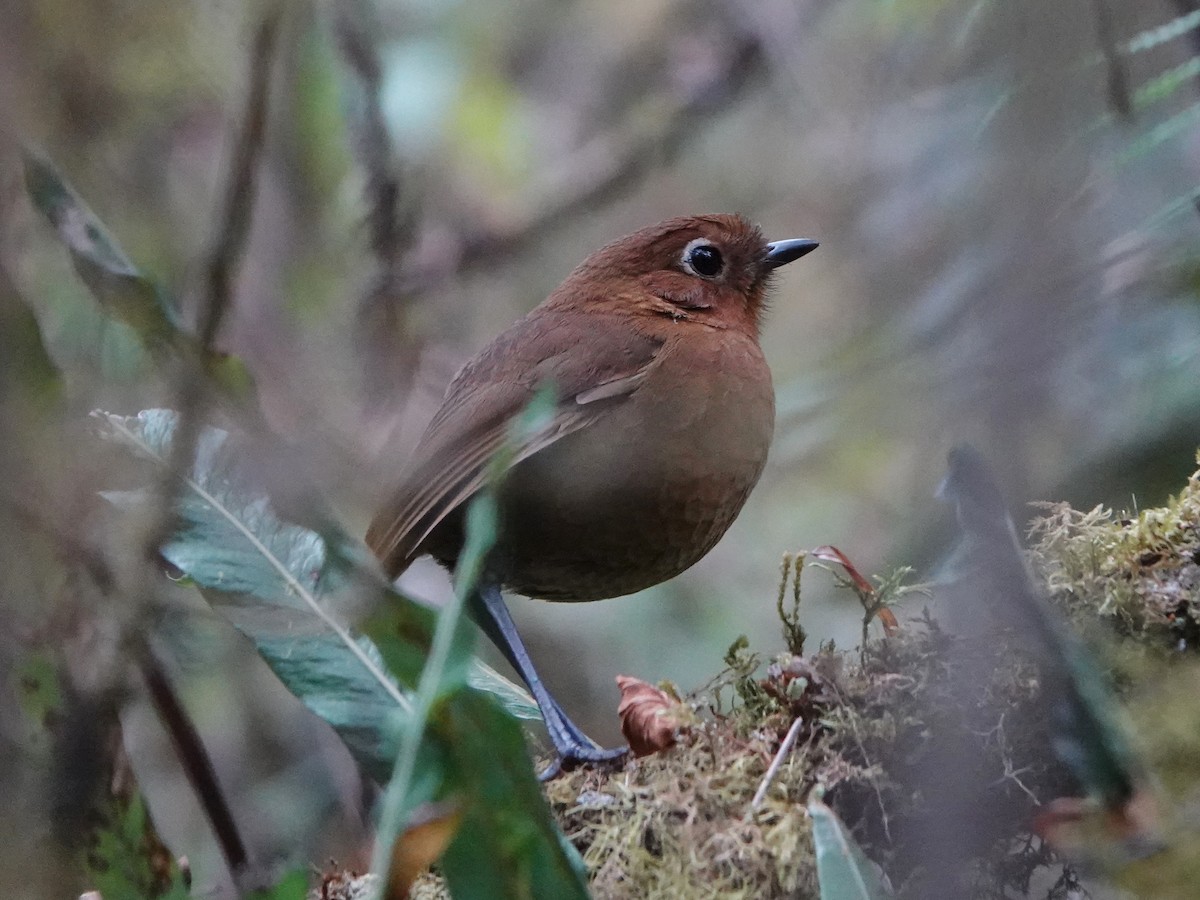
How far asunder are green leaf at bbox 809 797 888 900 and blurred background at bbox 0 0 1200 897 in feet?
1.55

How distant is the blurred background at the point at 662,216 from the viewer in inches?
75.2

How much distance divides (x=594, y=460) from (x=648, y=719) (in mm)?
703

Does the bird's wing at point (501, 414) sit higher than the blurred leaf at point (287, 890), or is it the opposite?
the bird's wing at point (501, 414)

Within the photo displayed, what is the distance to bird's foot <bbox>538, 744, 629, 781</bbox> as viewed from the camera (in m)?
2.03

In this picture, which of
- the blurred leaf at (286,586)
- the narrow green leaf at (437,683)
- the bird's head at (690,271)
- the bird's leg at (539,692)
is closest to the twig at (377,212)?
the bird's head at (690,271)

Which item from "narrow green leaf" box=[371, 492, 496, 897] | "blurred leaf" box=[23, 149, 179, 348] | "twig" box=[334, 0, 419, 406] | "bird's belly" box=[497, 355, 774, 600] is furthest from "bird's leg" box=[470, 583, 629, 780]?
"twig" box=[334, 0, 419, 406]

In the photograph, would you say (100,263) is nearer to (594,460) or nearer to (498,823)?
(498,823)

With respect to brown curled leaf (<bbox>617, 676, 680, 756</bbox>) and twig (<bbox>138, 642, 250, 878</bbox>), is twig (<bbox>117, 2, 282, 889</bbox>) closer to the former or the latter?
twig (<bbox>138, 642, 250, 878</bbox>)

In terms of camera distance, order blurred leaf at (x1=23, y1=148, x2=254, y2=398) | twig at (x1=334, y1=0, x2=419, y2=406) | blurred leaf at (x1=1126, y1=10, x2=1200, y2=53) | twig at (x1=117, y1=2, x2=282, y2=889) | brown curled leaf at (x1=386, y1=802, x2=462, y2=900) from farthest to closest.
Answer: twig at (x1=334, y1=0, x2=419, y2=406) < blurred leaf at (x1=1126, y1=10, x2=1200, y2=53) < blurred leaf at (x1=23, y1=148, x2=254, y2=398) < brown curled leaf at (x1=386, y1=802, x2=462, y2=900) < twig at (x1=117, y1=2, x2=282, y2=889)

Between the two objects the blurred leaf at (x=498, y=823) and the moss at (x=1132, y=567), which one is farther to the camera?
the moss at (x=1132, y=567)

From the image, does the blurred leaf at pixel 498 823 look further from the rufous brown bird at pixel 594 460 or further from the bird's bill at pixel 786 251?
the bird's bill at pixel 786 251

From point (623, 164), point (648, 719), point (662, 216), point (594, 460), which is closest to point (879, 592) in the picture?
point (648, 719)

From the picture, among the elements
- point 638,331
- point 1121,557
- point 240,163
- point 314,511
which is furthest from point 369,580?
point 638,331

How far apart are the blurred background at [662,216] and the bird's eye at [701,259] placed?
17.5 inches
